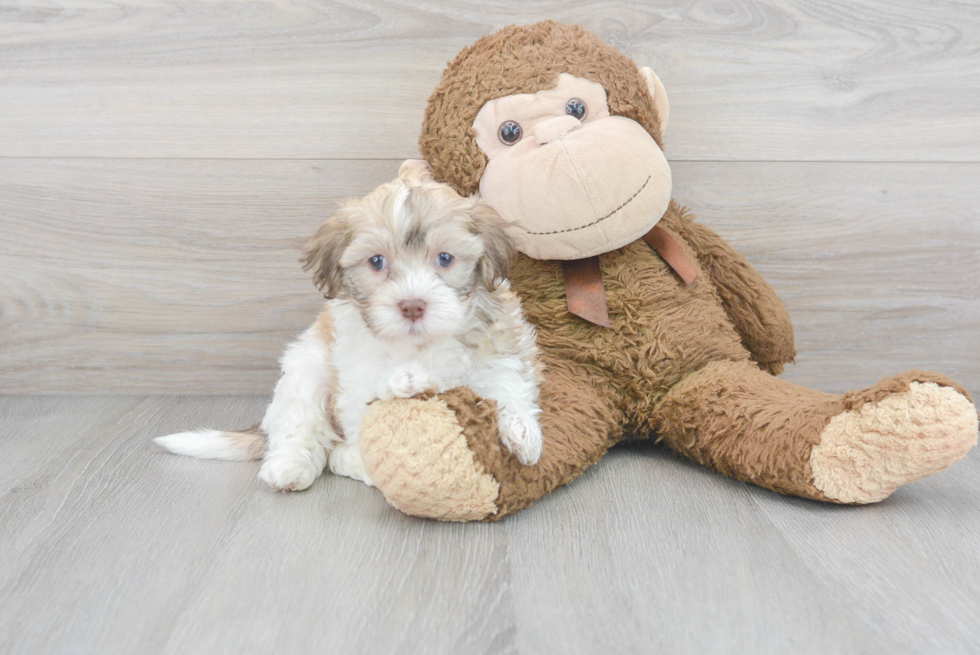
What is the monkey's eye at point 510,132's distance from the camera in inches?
63.1

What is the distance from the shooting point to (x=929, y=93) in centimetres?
204

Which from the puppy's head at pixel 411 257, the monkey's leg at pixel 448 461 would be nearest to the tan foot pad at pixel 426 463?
the monkey's leg at pixel 448 461

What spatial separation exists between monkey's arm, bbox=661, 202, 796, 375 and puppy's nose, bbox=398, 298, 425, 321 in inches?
29.9

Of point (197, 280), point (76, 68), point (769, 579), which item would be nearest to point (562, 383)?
point (769, 579)

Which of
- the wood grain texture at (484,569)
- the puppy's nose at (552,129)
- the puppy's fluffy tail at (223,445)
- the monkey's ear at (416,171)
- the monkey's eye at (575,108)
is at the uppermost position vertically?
the monkey's eye at (575,108)

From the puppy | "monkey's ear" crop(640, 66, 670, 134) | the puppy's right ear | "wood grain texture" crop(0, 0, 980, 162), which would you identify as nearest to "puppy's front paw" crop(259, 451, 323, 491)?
the puppy

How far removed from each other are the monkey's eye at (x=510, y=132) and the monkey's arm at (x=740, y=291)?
419mm

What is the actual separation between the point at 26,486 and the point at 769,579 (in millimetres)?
1434

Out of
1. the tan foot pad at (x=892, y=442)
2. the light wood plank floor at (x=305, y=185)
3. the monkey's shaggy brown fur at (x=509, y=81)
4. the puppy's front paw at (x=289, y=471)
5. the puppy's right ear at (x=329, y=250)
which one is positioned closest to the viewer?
the tan foot pad at (x=892, y=442)

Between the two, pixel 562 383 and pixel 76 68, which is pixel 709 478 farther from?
pixel 76 68

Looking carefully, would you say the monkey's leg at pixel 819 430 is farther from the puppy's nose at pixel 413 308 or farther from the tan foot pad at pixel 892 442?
A: the puppy's nose at pixel 413 308

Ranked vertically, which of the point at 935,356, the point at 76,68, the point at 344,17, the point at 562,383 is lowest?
the point at 935,356

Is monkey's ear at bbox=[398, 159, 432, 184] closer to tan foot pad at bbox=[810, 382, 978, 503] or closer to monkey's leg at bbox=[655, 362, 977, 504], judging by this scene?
monkey's leg at bbox=[655, 362, 977, 504]

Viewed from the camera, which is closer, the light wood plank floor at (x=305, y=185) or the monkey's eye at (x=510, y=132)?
the monkey's eye at (x=510, y=132)
